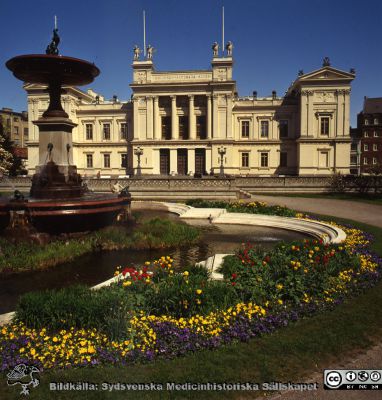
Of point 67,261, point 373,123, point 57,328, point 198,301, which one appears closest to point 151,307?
point 198,301

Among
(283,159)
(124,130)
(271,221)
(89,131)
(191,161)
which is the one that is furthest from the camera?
(89,131)

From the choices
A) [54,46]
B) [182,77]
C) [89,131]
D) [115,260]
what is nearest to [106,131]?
[89,131]

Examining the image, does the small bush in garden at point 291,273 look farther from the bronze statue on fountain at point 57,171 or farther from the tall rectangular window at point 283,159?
the tall rectangular window at point 283,159

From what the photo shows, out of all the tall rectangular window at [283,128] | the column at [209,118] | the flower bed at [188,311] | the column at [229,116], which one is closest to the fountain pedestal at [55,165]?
the flower bed at [188,311]

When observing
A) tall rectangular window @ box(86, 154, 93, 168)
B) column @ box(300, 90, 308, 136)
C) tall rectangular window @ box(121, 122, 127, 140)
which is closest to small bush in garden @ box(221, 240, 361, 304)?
column @ box(300, 90, 308, 136)

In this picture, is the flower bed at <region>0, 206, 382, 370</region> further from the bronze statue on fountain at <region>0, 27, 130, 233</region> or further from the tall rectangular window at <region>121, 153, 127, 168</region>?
the tall rectangular window at <region>121, 153, 127, 168</region>

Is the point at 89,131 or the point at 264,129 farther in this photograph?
the point at 89,131

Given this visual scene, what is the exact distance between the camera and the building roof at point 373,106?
255ft

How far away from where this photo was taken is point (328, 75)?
50.0m

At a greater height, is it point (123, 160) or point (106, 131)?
point (106, 131)

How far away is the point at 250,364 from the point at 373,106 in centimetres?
8701

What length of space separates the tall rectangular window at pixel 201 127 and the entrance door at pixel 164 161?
555cm

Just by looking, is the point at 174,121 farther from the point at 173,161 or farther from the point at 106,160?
the point at 106,160

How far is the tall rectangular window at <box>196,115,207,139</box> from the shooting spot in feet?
181
